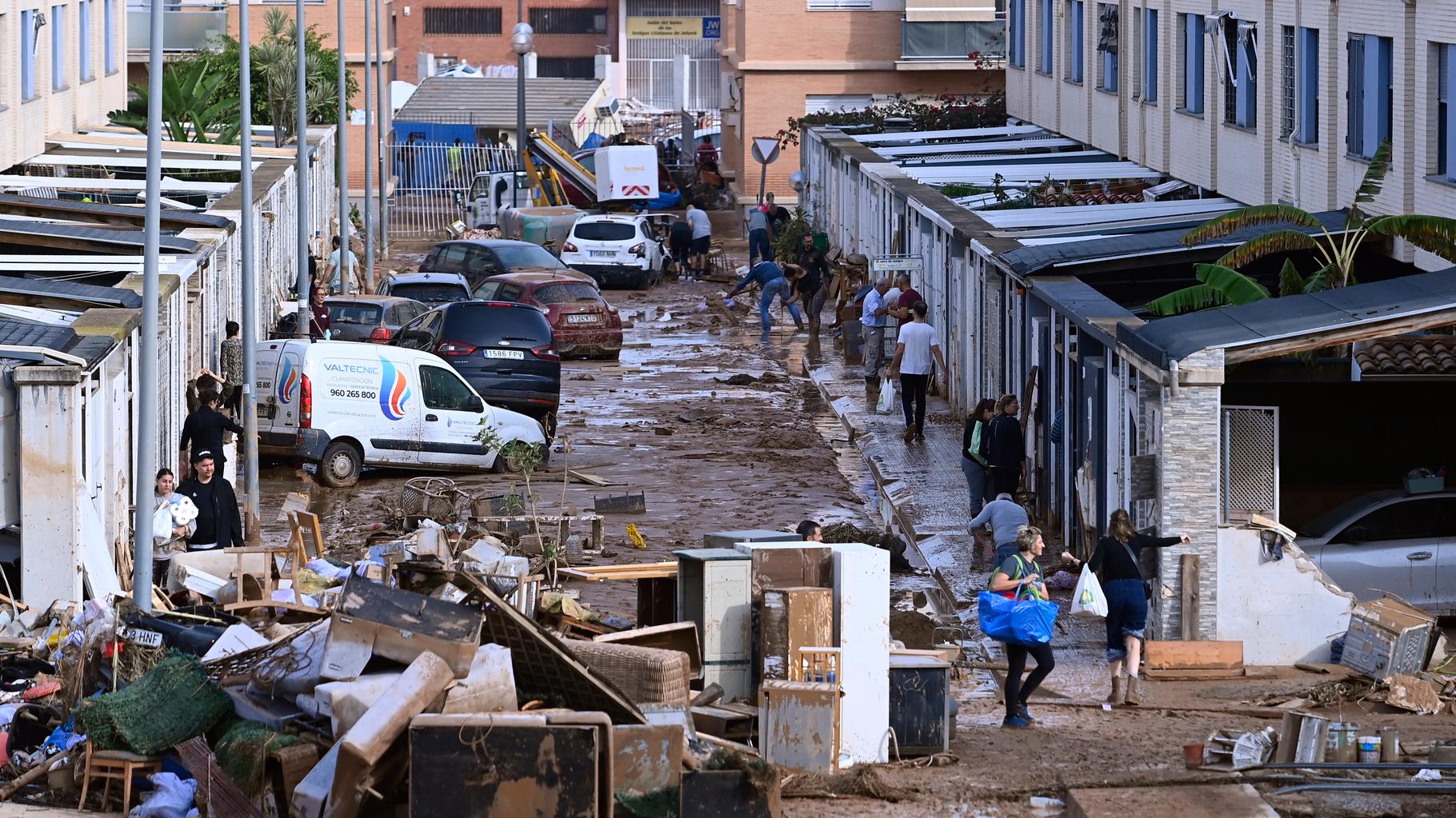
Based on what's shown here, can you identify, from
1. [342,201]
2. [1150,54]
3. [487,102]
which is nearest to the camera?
[1150,54]

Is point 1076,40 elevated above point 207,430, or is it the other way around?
point 1076,40

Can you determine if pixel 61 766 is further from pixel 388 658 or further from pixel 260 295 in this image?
pixel 260 295

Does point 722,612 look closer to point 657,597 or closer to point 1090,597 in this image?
point 657,597

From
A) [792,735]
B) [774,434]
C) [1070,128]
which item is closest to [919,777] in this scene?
[792,735]

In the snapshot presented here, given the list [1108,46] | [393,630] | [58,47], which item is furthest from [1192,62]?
[393,630]

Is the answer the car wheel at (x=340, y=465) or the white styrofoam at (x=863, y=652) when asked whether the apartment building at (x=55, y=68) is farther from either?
the white styrofoam at (x=863, y=652)

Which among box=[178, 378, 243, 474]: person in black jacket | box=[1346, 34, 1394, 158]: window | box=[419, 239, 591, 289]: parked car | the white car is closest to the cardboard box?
box=[178, 378, 243, 474]: person in black jacket

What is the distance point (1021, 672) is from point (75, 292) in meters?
8.87

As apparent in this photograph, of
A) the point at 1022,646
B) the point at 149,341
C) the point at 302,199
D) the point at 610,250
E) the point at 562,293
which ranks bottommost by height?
the point at 1022,646

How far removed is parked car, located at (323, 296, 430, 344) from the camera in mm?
28797

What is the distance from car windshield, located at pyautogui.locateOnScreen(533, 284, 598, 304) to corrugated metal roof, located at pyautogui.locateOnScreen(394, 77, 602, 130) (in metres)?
33.4

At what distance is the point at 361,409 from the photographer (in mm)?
21891

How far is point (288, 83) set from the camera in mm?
43625

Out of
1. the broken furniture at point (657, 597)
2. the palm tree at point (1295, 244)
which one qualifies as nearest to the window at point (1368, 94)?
the palm tree at point (1295, 244)
